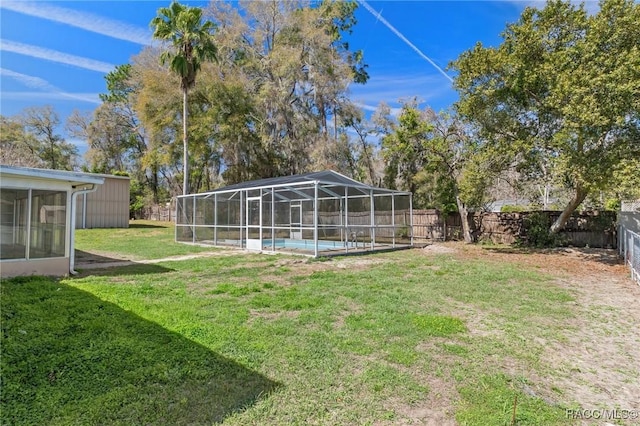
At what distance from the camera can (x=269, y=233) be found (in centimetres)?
1308

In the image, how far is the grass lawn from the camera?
8.04 ft

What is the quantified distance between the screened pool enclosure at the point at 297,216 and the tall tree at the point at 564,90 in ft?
13.0

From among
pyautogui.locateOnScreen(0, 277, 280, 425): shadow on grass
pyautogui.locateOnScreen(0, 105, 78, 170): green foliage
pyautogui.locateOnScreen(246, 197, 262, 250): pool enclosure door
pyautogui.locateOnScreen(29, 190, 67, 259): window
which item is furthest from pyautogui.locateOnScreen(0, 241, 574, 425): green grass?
pyautogui.locateOnScreen(0, 105, 78, 170): green foliage

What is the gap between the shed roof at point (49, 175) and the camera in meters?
6.11

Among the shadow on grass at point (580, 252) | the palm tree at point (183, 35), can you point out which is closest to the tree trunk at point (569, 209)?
the shadow on grass at point (580, 252)

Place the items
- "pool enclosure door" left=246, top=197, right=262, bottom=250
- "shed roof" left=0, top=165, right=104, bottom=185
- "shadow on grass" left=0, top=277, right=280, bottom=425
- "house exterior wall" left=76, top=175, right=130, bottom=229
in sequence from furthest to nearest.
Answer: "house exterior wall" left=76, top=175, right=130, bottom=229, "pool enclosure door" left=246, top=197, right=262, bottom=250, "shed roof" left=0, top=165, right=104, bottom=185, "shadow on grass" left=0, top=277, right=280, bottom=425

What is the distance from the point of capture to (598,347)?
3.65 m

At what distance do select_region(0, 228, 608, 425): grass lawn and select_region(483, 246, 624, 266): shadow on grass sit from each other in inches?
220

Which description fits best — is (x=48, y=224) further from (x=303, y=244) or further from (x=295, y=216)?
(x=295, y=216)

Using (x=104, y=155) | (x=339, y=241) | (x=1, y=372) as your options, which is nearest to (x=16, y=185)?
(x=1, y=372)

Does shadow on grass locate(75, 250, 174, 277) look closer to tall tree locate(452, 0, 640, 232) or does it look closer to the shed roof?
the shed roof

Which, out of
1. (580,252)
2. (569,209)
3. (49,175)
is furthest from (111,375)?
(569,209)

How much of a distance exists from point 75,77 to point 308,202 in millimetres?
8493

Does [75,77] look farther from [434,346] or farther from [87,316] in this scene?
[434,346]
